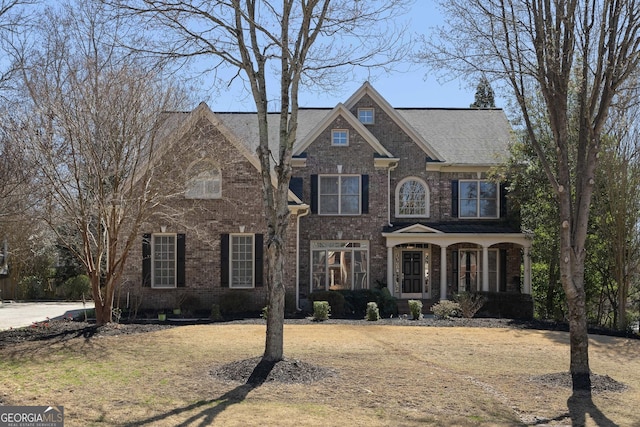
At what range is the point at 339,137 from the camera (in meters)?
23.9

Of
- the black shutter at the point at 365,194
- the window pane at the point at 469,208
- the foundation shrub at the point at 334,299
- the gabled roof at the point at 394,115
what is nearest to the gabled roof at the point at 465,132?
the gabled roof at the point at 394,115

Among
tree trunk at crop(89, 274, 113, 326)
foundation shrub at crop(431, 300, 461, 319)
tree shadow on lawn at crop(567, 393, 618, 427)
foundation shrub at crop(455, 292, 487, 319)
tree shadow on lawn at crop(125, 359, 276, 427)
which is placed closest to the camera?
tree shadow on lawn at crop(125, 359, 276, 427)

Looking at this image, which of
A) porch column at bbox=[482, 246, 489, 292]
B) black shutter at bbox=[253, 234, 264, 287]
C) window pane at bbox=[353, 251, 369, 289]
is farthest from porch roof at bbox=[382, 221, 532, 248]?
black shutter at bbox=[253, 234, 264, 287]

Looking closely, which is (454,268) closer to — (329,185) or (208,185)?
(329,185)

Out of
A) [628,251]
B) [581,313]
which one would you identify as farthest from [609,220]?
[581,313]

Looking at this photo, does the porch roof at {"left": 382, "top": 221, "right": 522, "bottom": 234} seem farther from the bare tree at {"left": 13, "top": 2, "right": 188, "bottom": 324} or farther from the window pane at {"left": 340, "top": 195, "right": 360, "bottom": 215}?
the bare tree at {"left": 13, "top": 2, "right": 188, "bottom": 324}

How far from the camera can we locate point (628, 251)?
20.4 m

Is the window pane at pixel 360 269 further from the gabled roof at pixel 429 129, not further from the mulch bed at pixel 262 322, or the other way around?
the mulch bed at pixel 262 322

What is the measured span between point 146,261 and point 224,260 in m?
2.57

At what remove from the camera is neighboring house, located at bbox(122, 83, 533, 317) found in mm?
21547

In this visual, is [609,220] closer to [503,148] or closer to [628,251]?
[628,251]

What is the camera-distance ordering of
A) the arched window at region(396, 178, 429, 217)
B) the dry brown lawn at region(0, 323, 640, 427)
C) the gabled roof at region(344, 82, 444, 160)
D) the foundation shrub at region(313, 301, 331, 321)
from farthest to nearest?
the arched window at region(396, 178, 429, 217), the gabled roof at region(344, 82, 444, 160), the foundation shrub at region(313, 301, 331, 321), the dry brown lawn at region(0, 323, 640, 427)

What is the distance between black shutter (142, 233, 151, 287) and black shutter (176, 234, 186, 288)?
3.06 ft

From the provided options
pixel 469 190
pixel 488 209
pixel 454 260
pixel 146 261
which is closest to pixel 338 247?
pixel 454 260
